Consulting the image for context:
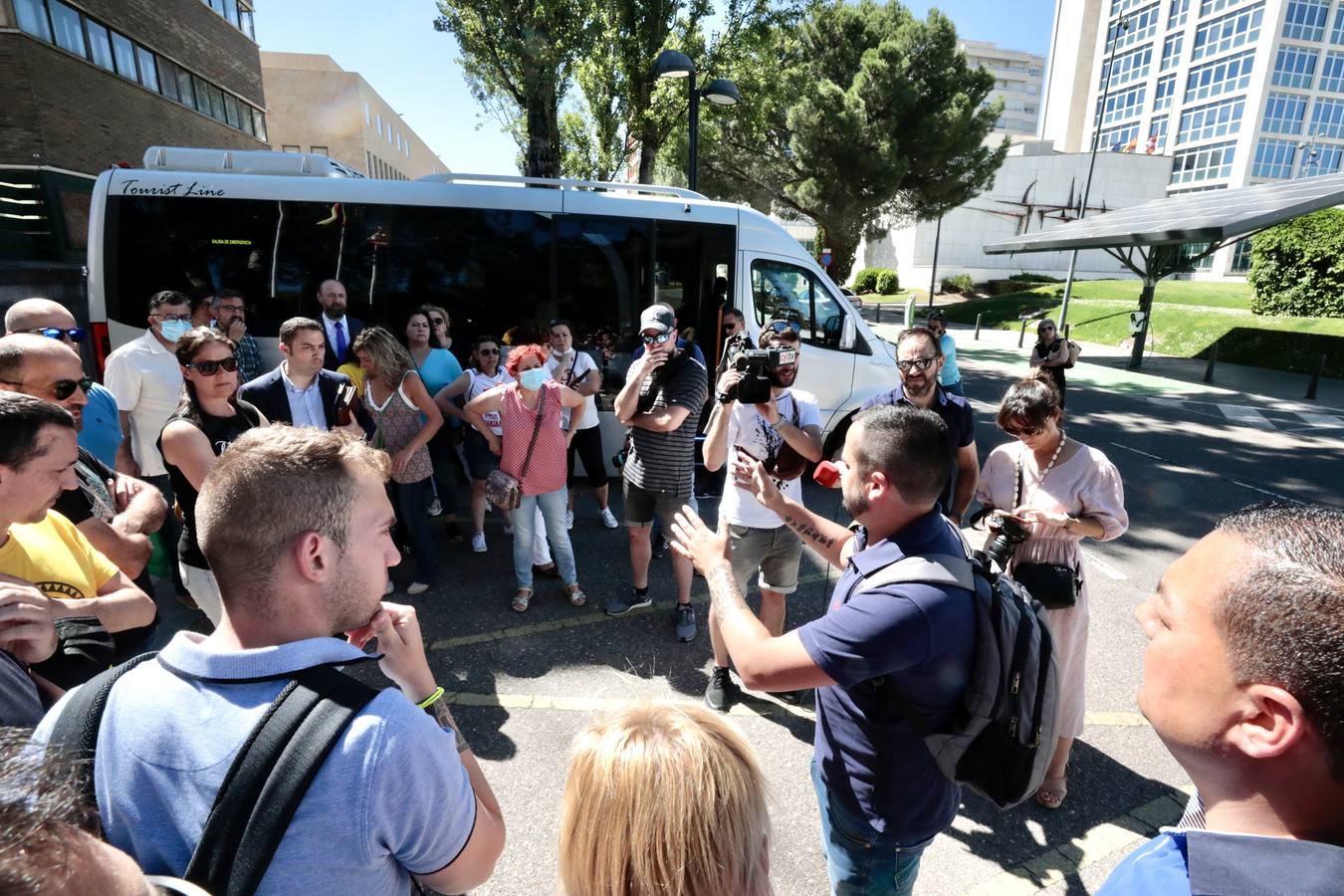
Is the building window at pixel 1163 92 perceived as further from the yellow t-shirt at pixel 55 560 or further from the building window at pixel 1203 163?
the yellow t-shirt at pixel 55 560

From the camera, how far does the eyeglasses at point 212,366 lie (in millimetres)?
2990

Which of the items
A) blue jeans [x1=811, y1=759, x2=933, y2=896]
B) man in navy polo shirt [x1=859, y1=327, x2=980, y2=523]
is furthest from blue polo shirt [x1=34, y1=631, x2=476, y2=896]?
man in navy polo shirt [x1=859, y1=327, x2=980, y2=523]

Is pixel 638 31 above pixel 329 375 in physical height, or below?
above

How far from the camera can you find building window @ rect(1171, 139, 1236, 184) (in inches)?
1897

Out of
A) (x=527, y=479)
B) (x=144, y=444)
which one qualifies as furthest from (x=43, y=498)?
(x=144, y=444)

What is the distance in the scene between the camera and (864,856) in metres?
1.89

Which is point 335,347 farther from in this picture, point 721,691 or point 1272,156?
point 1272,156

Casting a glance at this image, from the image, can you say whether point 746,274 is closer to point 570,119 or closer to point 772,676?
point 772,676

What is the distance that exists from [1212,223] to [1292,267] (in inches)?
447

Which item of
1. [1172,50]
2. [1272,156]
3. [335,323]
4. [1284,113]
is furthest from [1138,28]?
[335,323]

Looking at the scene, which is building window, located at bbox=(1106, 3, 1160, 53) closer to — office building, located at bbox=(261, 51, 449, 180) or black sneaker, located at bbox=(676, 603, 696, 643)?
office building, located at bbox=(261, 51, 449, 180)

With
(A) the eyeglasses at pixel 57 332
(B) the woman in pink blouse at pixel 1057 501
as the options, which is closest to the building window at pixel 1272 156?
(B) the woman in pink blouse at pixel 1057 501

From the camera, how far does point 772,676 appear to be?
1.73 m

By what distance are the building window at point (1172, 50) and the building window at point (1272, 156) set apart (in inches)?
411
